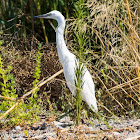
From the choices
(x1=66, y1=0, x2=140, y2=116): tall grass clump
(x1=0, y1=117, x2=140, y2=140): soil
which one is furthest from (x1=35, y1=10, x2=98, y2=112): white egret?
(x1=0, y1=117, x2=140, y2=140): soil

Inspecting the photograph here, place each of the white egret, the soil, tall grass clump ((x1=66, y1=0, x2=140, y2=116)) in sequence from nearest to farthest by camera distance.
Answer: the soil < tall grass clump ((x1=66, y1=0, x2=140, y2=116)) < the white egret

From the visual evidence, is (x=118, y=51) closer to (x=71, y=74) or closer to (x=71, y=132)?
(x=71, y=74)

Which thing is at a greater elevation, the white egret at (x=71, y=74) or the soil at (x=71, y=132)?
the white egret at (x=71, y=74)

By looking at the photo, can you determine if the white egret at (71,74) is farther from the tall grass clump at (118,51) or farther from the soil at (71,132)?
the soil at (71,132)

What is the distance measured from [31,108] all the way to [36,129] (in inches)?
7.4

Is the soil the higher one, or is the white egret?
the white egret

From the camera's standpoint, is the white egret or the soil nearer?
the soil

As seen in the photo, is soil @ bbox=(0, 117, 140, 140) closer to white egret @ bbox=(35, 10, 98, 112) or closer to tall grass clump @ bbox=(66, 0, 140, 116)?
tall grass clump @ bbox=(66, 0, 140, 116)

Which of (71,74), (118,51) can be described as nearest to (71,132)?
(71,74)

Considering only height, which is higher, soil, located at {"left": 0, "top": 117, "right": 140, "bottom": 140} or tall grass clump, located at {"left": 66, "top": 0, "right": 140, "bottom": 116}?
tall grass clump, located at {"left": 66, "top": 0, "right": 140, "bottom": 116}

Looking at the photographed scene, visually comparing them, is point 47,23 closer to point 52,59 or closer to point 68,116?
point 52,59

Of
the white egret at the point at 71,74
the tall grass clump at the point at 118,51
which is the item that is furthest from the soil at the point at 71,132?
the white egret at the point at 71,74

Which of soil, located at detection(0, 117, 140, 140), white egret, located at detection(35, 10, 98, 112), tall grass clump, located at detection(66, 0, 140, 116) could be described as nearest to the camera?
soil, located at detection(0, 117, 140, 140)

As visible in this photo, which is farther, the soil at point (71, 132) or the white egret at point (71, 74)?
the white egret at point (71, 74)
